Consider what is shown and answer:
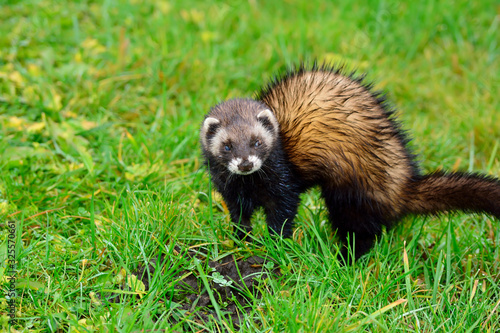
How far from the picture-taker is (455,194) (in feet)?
15.0

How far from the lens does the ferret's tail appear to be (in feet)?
14.5

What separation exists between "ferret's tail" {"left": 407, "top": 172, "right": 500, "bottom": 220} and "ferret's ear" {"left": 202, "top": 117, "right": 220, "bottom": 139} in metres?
1.99

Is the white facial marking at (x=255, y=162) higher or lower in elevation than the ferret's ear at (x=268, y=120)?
lower

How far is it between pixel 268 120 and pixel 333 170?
792 millimetres

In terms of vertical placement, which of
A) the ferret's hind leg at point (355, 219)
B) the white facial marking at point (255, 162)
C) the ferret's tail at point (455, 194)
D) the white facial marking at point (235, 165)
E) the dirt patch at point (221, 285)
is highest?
the ferret's tail at point (455, 194)

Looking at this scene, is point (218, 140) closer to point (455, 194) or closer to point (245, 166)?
point (245, 166)

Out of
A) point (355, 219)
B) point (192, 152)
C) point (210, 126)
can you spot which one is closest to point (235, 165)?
point (210, 126)

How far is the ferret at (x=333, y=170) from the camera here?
4.66 meters

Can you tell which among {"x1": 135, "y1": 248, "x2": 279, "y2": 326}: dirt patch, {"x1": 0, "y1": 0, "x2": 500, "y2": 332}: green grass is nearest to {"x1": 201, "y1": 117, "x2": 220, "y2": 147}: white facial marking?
{"x1": 0, "y1": 0, "x2": 500, "y2": 332}: green grass

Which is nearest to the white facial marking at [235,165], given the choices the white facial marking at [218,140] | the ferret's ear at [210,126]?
the white facial marking at [218,140]

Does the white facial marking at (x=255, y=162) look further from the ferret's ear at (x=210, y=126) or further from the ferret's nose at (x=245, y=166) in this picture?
the ferret's ear at (x=210, y=126)

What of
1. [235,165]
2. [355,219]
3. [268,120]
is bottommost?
[355,219]

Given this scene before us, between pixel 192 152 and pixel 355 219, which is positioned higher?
pixel 355 219

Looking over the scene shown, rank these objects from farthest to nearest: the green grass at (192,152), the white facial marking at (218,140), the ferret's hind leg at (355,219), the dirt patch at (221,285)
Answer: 1. the ferret's hind leg at (355,219)
2. the white facial marking at (218,140)
3. the dirt patch at (221,285)
4. the green grass at (192,152)
